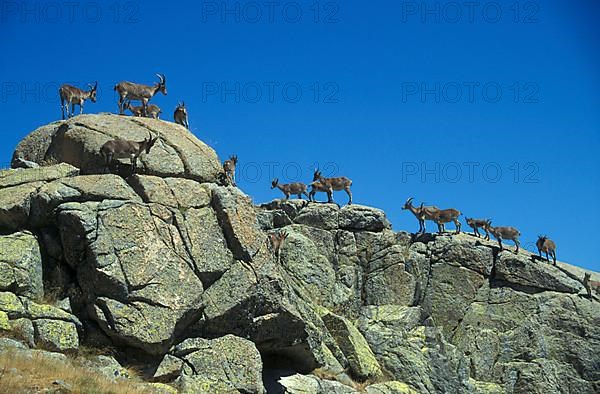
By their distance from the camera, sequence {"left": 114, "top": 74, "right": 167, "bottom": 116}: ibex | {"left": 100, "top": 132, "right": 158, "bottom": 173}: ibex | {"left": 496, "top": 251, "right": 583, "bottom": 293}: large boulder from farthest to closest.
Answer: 1. {"left": 496, "top": 251, "right": 583, "bottom": 293}: large boulder
2. {"left": 114, "top": 74, "right": 167, "bottom": 116}: ibex
3. {"left": 100, "top": 132, "right": 158, "bottom": 173}: ibex

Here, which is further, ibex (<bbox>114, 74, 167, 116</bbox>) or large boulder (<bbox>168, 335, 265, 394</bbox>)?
ibex (<bbox>114, 74, 167, 116</bbox>)

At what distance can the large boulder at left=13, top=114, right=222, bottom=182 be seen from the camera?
87.3 ft

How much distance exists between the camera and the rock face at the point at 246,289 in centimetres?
2245

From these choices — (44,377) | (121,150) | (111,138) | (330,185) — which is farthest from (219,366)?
(330,185)

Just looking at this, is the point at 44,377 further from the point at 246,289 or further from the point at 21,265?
the point at 246,289

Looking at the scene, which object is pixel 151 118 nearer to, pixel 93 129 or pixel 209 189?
pixel 93 129

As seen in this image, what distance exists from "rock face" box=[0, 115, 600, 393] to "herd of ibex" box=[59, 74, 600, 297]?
0.83 m

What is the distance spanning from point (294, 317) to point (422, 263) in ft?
48.9

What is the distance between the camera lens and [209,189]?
88.5 ft

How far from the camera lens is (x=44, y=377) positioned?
61.2ft

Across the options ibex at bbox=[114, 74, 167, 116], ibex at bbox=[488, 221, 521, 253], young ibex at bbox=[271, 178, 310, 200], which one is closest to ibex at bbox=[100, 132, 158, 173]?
ibex at bbox=[114, 74, 167, 116]

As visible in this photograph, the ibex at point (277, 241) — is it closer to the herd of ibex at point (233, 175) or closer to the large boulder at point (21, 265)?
the herd of ibex at point (233, 175)

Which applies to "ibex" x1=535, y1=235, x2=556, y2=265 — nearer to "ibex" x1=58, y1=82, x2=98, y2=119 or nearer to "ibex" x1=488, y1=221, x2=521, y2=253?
"ibex" x1=488, y1=221, x2=521, y2=253

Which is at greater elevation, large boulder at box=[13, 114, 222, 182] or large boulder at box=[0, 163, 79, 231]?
large boulder at box=[13, 114, 222, 182]
